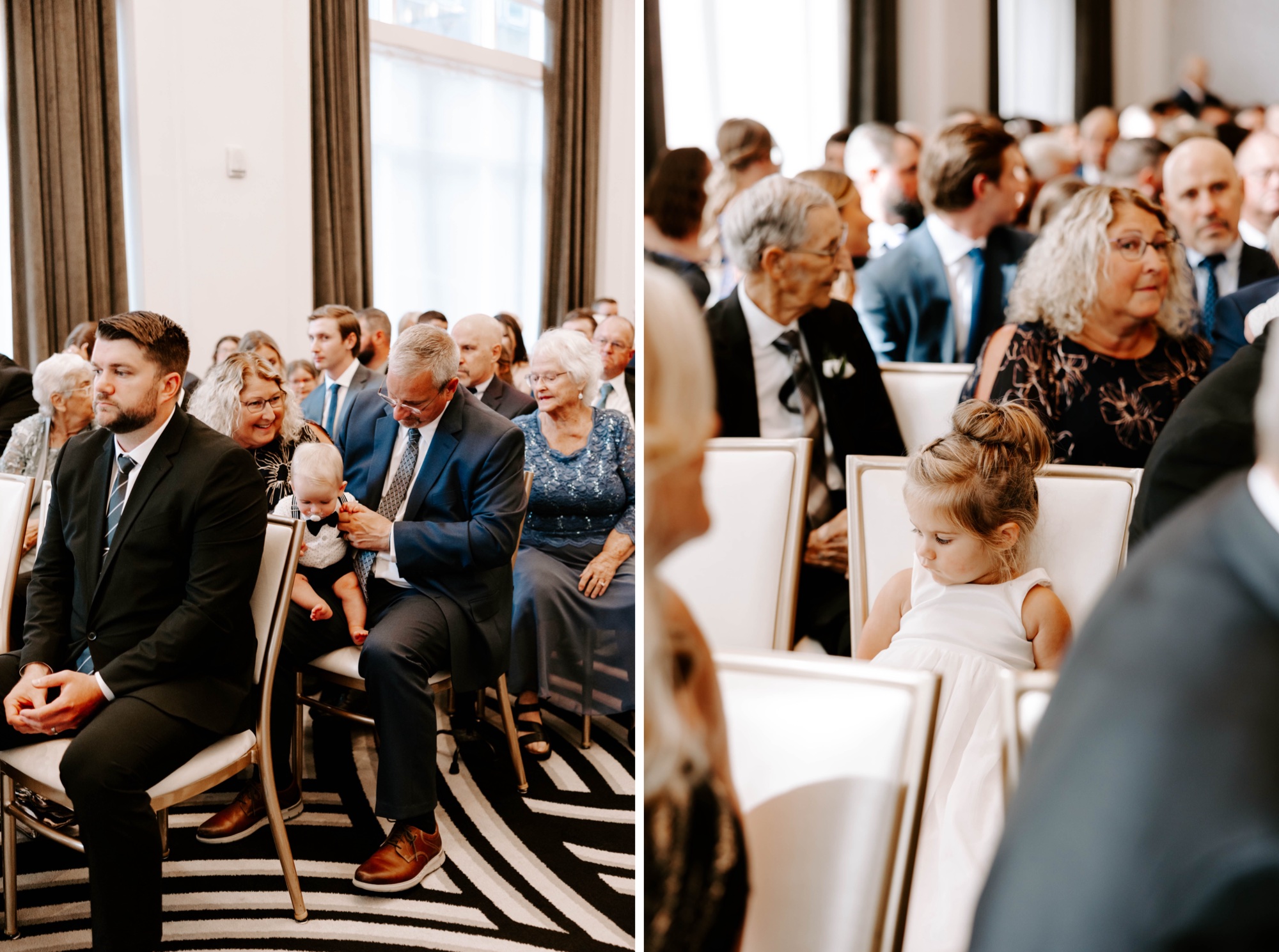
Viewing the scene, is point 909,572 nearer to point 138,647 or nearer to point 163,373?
point 138,647

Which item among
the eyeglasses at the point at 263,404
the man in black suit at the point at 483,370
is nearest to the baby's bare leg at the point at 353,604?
the eyeglasses at the point at 263,404

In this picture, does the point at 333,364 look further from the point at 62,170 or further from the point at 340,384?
the point at 62,170

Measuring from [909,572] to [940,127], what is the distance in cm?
34

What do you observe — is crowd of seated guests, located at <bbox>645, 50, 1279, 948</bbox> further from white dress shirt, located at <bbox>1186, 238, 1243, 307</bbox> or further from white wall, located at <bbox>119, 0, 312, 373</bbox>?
white wall, located at <bbox>119, 0, 312, 373</bbox>

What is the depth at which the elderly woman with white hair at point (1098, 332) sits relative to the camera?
67 centimetres

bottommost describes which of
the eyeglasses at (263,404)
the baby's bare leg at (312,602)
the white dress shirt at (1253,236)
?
the baby's bare leg at (312,602)

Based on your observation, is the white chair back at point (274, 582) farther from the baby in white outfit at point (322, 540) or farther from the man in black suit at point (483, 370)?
the man in black suit at point (483, 370)

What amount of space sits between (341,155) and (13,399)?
2.83m

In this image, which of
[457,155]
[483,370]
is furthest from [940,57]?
[457,155]

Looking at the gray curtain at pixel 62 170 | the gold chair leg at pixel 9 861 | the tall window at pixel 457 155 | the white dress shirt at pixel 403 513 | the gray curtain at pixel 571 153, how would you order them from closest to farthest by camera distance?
the gold chair leg at pixel 9 861
the white dress shirt at pixel 403 513
the gray curtain at pixel 62 170
the tall window at pixel 457 155
the gray curtain at pixel 571 153

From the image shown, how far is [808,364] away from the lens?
2.63 ft

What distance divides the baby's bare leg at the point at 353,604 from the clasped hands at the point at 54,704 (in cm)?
71

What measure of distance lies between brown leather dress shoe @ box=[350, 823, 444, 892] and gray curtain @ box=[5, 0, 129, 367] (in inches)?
156

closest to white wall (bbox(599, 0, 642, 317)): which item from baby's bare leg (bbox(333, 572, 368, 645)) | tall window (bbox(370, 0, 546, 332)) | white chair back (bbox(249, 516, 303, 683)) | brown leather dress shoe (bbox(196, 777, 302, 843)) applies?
tall window (bbox(370, 0, 546, 332))
